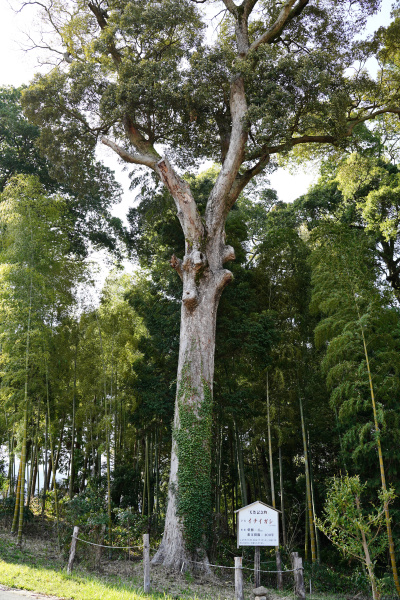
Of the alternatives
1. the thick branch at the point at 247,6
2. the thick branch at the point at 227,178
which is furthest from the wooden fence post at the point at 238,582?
the thick branch at the point at 247,6

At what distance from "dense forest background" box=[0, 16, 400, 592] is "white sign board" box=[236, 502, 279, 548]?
3.05ft

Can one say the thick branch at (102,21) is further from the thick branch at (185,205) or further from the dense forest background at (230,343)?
the thick branch at (185,205)

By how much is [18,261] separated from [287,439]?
7261 mm

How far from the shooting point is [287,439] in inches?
447

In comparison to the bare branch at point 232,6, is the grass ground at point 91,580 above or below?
below

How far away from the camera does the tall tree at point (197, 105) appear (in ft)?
27.1

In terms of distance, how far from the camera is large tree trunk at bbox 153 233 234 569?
24.0 ft

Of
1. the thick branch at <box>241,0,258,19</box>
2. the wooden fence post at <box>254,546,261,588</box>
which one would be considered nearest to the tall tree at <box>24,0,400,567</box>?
the thick branch at <box>241,0,258,19</box>

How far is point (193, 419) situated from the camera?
788cm

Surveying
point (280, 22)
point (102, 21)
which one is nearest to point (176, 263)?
point (280, 22)

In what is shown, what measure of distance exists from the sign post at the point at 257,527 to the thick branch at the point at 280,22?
8709 mm

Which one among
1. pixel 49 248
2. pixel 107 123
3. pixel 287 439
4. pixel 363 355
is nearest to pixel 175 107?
pixel 107 123


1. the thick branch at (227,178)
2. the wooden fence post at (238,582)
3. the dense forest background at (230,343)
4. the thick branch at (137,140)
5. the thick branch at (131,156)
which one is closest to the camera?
the wooden fence post at (238,582)

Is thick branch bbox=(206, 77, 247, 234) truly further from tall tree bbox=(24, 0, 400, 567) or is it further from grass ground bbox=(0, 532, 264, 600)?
grass ground bbox=(0, 532, 264, 600)
